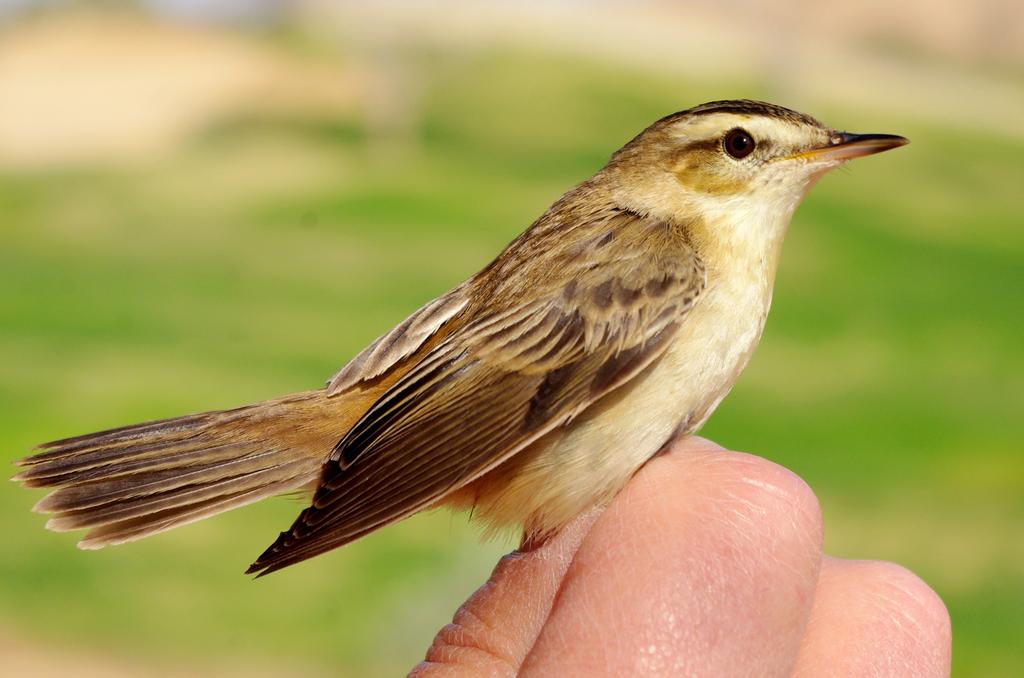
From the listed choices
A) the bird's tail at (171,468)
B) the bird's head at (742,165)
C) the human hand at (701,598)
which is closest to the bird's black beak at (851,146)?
the bird's head at (742,165)

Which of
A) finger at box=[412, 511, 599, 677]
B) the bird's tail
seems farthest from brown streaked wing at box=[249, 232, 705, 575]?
finger at box=[412, 511, 599, 677]

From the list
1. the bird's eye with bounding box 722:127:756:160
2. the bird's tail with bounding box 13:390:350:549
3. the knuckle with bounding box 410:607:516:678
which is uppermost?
the bird's eye with bounding box 722:127:756:160

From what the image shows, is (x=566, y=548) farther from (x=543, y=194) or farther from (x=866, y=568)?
(x=543, y=194)

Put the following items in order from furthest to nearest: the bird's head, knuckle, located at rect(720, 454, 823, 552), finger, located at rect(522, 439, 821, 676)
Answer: the bird's head
knuckle, located at rect(720, 454, 823, 552)
finger, located at rect(522, 439, 821, 676)

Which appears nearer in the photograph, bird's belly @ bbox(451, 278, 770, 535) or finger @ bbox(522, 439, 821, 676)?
finger @ bbox(522, 439, 821, 676)

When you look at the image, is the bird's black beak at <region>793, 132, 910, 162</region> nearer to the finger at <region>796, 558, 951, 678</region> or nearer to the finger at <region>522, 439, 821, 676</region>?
the finger at <region>522, 439, 821, 676</region>

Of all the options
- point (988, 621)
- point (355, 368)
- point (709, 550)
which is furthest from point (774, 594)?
point (988, 621)

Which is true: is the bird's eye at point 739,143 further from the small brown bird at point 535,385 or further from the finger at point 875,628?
the finger at point 875,628

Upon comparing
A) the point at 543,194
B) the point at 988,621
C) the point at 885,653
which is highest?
the point at 543,194
